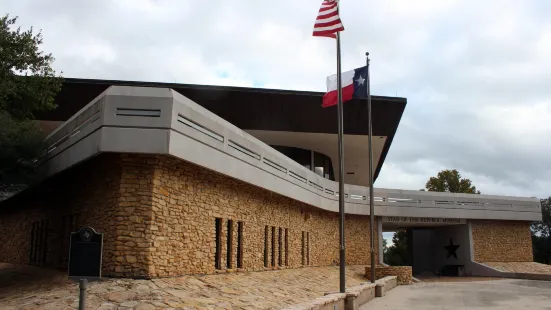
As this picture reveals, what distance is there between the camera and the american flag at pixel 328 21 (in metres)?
18.2

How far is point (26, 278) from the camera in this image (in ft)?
56.2

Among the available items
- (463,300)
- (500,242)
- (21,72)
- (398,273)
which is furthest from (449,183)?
(21,72)

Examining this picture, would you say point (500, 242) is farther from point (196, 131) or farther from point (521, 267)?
point (196, 131)

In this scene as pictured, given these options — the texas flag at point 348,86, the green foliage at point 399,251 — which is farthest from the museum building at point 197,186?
the green foliage at point 399,251

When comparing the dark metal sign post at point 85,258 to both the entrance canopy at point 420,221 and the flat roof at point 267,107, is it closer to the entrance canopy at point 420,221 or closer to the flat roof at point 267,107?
the flat roof at point 267,107

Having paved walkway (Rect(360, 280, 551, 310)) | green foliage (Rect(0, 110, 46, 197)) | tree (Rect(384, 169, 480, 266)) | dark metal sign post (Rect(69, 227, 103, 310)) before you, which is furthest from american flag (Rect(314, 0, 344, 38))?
tree (Rect(384, 169, 480, 266))

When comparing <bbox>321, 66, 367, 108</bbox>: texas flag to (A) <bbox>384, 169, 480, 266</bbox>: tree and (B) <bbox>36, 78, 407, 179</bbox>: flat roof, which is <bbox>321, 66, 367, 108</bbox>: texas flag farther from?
(A) <bbox>384, 169, 480, 266</bbox>: tree

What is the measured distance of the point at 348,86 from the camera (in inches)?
837

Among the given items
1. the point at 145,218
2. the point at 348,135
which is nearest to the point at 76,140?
the point at 145,218

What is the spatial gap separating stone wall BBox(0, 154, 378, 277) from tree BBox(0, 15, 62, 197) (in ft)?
4.37

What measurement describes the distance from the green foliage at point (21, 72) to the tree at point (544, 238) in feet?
193

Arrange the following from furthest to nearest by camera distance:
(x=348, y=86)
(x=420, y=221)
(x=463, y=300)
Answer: (x=420, y=221) → (x=348, y=86) → (x=463, y=300)

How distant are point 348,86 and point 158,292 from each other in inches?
490

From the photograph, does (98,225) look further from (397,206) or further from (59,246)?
(397,206)
